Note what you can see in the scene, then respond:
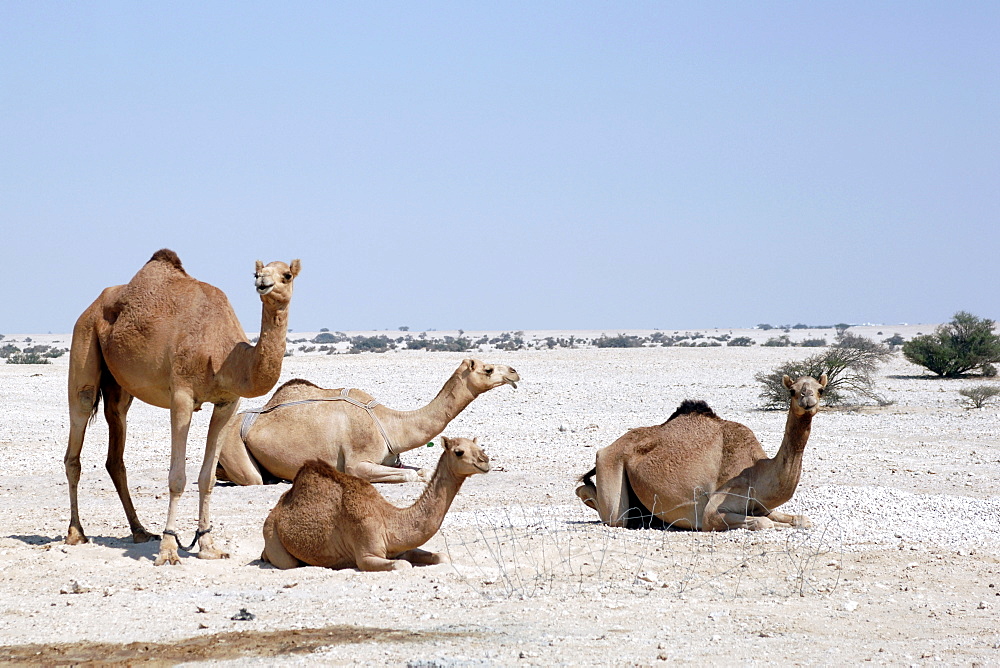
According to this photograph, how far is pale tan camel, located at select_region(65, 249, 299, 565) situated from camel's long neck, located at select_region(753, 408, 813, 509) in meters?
4.27

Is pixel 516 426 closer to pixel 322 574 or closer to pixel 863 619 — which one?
pixel 322 574

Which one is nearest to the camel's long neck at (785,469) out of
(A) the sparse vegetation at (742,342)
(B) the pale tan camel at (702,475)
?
(B) the pale tan camel at (702,475)

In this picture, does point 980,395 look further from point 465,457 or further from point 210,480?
point 210,480

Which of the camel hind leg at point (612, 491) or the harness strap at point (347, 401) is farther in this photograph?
the harness strap at point (347, 401)

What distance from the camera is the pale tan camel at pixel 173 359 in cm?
862

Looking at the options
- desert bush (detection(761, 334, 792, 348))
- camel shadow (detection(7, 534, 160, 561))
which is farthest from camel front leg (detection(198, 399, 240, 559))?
desert bush (detection(761, 334, 792, 348))

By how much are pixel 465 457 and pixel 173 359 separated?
249cm

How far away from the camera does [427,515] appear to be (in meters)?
8.41

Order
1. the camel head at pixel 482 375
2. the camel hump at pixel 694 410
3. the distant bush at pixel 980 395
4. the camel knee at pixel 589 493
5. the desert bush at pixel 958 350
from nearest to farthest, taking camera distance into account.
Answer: the camel knee at pixel 589 493 → the camel hump at pixel 694 410 → the camel head at pixel 482 375 → the distant bush at pixel 980 395 → the desert bush at pixel 958 350

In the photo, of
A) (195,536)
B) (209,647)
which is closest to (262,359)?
A: (195,536)

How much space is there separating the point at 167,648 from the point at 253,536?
3.84 metres

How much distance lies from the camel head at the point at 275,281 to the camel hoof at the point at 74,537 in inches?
116

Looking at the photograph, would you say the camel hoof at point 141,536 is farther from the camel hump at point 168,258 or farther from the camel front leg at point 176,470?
the camel hump at point 168,258

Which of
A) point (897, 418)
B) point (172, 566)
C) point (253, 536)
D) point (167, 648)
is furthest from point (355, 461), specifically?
point (897, 418)
